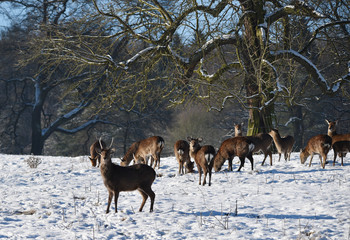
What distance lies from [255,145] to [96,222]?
6.09 metres

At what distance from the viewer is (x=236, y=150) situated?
431 inches

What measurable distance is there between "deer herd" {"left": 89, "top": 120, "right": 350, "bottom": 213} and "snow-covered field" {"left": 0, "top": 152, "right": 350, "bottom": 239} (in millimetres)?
401

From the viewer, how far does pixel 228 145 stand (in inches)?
436

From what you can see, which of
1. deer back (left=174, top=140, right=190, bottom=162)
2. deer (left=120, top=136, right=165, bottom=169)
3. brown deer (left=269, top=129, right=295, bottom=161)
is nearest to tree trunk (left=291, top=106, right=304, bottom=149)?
brown deer (left=269, top=129, right=295, bottom=161)

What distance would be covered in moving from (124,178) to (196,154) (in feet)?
10.9

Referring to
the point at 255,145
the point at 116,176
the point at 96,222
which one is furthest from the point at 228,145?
the point at 96,222

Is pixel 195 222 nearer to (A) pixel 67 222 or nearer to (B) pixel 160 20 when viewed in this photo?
(A) pixel 67 222

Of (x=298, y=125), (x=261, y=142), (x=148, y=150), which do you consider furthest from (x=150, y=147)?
(x=298, y=125)

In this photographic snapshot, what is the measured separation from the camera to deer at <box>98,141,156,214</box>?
7.35 meters

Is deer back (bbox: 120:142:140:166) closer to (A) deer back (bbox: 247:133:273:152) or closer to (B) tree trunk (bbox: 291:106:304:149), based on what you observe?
(A) deer back (bbox: 247:133:273:152)

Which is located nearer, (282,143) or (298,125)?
(282,143)

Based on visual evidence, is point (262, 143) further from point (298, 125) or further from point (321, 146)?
point (298, 125)

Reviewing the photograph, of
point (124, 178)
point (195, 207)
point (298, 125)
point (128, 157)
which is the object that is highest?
point (298, 125)

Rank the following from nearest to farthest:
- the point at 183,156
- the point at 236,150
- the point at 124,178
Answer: the point at 124,178
the point at 236,150
the point at 183,156
